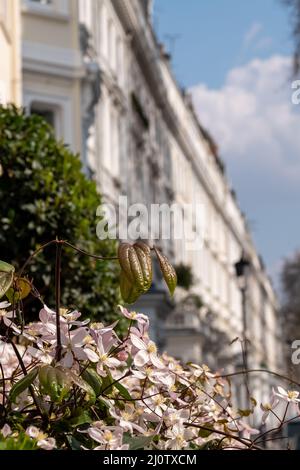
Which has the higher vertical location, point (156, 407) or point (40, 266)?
point (40, 266)

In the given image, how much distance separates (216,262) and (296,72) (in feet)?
146

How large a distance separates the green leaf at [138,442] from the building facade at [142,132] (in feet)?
4.26

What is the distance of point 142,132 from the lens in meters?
37.6

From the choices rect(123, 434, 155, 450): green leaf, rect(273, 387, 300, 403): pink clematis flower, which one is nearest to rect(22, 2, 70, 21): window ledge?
rect(273, 387, 300, 403): pink clematis flower

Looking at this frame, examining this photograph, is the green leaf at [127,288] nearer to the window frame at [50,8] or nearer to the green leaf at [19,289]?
the green leaf at [19,289]

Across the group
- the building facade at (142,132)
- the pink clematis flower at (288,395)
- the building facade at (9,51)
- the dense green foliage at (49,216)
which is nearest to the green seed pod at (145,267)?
the pink clematis flower at (288,395)

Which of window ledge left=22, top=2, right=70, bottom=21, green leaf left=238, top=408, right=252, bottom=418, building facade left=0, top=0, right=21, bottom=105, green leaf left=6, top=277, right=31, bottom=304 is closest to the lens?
green leaf left=6, top=277, right=31, bottom=304

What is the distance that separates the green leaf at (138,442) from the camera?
341 centimetres

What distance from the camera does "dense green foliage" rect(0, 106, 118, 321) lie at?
10.2 meters

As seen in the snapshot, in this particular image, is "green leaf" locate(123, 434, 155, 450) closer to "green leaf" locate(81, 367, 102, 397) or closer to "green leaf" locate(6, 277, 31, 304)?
"green leaf" locate(81, 367, 102, 397)

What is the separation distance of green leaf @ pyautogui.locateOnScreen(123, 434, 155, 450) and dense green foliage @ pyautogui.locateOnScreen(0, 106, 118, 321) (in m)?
6.41

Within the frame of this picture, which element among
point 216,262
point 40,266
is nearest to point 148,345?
point 40,266
